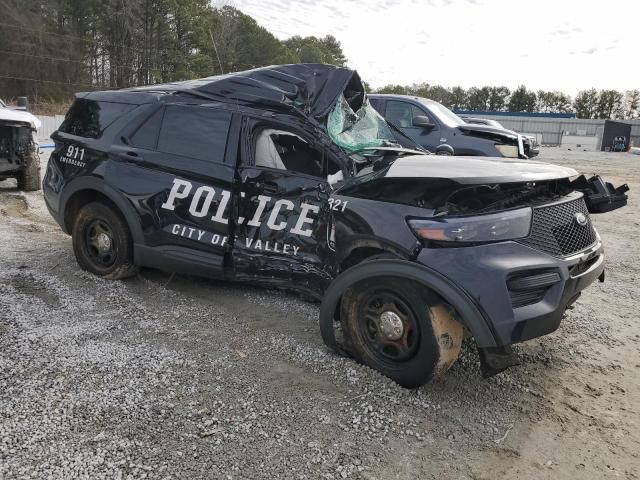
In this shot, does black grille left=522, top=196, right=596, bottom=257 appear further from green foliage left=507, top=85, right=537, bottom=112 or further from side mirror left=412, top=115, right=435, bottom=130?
green foliage left=507, top=85, right=537, bottom=112

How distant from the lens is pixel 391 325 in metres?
2.96

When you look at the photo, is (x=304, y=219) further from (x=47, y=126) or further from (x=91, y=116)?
(x=47, y=126)

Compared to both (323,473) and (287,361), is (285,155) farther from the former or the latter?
(323,473)

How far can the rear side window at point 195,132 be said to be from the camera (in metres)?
4.13

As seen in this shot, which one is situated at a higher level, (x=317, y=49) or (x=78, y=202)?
(x=317, y=49)

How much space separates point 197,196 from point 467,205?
2.22 meters

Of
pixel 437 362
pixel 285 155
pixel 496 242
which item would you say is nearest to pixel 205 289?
pixel 285 155

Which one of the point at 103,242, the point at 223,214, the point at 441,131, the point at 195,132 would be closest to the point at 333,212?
the point at 223,214

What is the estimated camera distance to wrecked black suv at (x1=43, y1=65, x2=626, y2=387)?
271cm

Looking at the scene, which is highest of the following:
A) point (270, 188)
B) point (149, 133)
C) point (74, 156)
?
point (149, 133)

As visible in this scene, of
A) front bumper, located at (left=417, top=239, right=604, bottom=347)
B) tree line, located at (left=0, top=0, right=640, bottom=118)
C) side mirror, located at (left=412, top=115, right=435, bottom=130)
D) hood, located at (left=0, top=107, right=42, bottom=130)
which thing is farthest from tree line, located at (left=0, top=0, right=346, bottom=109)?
front bumper, located at (left=417, top=239, right=604, bottom=347)

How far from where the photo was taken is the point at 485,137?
895cm

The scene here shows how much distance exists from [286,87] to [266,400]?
2.49 m

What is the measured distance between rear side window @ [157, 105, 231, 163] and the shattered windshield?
0.88 metres
